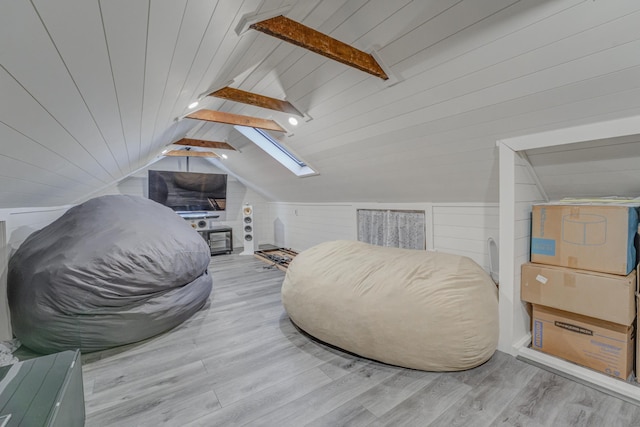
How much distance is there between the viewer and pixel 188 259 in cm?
282

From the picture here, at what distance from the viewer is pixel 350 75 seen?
2.19m

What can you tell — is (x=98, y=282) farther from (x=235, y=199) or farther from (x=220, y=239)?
(x=235, y=199)

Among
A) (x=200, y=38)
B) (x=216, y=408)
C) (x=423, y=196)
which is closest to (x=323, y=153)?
(x=423, y=196)

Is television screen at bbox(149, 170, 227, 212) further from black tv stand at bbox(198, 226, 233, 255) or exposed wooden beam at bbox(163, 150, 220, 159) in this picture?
black tv stand at bbox(198, 226, 233, 255)

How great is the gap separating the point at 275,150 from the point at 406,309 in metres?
3.44

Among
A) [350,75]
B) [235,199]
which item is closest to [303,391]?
[350,75]

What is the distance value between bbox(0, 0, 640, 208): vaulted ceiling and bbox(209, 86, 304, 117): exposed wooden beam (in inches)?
3.0

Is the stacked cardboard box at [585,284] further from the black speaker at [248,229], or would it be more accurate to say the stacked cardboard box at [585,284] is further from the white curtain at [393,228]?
the black speaker at [248,229]

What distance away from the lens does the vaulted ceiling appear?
835 millimetres

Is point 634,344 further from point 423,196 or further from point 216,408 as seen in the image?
point 216,408

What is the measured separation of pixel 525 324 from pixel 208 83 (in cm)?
299

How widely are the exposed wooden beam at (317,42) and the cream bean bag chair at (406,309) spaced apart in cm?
143

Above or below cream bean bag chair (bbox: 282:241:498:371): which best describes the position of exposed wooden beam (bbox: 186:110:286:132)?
above

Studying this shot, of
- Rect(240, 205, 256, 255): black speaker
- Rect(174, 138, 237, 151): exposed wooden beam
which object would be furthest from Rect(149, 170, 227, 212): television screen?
Rect(174, 138, 237, 151): exposed wooden beam
